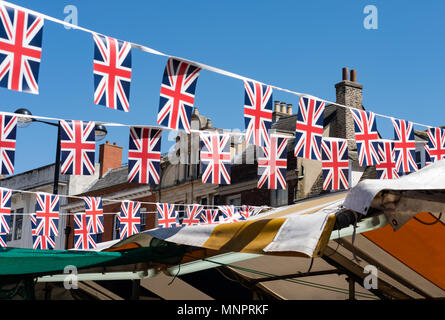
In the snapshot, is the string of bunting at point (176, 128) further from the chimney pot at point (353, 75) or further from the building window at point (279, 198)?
the chimney pot at point (353, 75)

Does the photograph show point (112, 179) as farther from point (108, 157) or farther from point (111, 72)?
point (111, 72)

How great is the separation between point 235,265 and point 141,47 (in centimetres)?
368

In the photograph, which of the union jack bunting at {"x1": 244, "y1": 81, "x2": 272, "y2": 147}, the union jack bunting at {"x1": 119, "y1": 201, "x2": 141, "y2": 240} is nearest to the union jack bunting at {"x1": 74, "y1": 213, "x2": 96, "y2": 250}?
the union jack bunting at {"x1": 119, "y1": 201, "x2": 141, "y2": 240}

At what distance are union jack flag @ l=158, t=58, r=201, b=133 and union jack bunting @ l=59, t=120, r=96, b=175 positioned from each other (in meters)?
2.98

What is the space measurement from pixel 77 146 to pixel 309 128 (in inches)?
A: 183

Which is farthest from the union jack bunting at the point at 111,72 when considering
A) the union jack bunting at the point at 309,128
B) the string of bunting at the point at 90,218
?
the string of bunting at the point at 90,218

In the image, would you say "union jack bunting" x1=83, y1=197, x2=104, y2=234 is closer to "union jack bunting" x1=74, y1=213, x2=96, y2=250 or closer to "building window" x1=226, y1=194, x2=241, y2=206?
"union jack bunting" x1=74, y1=213, x2=96, y2=250

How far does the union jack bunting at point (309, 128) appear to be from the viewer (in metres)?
13.3

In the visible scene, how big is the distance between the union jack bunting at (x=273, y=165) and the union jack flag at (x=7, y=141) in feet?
16.4

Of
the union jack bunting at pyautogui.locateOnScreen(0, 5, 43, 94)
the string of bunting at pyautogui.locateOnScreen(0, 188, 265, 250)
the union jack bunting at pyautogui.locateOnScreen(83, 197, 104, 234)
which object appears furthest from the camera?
the union jack bunting at pyautogui.locateOnScreen(83, 197, 104, 234)

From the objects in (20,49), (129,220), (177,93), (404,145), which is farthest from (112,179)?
(20,49)

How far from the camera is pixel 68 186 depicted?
1750 inches

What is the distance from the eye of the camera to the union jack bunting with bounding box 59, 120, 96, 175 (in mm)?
13102
